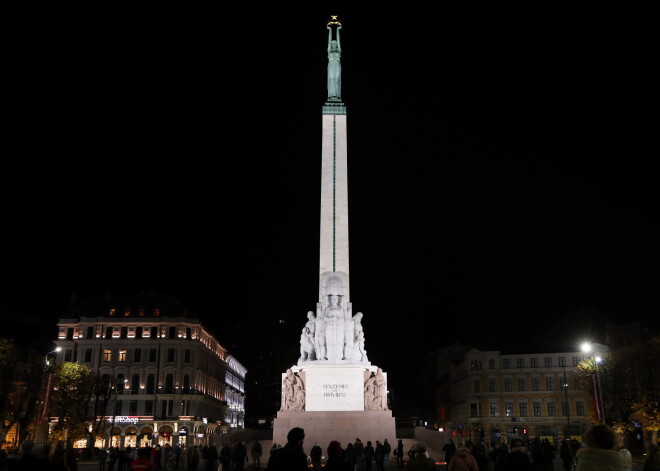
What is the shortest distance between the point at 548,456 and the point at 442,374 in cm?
8587

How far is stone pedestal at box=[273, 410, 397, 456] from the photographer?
34.9 m

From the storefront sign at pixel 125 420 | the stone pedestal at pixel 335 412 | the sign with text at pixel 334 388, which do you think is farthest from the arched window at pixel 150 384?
the sign with text at pixel 334 388

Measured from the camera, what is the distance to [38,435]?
2630 inches

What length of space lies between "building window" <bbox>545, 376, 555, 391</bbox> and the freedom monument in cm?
3962

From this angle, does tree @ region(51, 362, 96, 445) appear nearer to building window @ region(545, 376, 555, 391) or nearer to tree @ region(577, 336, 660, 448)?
tree @ region(577, 336, 660, 448)

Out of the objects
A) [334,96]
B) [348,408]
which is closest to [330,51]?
[334,96]

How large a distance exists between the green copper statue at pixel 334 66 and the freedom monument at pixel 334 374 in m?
7.72

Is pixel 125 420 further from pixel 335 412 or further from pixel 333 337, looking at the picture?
pixel 335 412

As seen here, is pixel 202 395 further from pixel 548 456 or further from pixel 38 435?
pixel 548 456

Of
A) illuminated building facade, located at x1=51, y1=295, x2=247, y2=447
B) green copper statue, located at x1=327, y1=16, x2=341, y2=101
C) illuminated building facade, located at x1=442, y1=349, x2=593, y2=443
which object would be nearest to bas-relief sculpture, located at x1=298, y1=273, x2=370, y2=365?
green copper statue, located at x1=327, y1=16, x2=341, y2=101

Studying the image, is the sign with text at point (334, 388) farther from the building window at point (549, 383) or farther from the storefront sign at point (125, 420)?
the building window at point (549, 383)

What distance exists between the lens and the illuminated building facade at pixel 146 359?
70.8 metres

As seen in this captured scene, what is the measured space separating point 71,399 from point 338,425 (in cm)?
2336

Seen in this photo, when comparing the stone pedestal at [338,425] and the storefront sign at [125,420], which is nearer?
the stone pedestal at [338,425]
